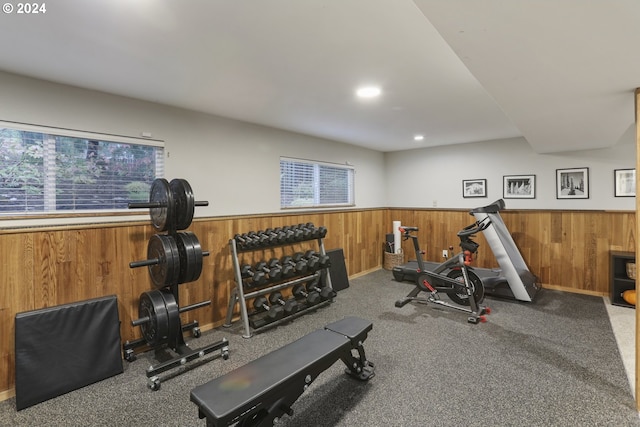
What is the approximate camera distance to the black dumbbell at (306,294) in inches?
153

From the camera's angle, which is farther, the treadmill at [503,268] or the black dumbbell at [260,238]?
the treadmill at [503,268]

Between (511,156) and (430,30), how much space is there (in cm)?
427

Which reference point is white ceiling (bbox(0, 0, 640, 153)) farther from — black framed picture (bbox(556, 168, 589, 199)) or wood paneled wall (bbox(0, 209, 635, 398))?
black framed picture (bbox(556, 168, 589, 199))

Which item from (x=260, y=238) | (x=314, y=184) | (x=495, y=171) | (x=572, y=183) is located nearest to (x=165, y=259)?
(x=260, y=238)

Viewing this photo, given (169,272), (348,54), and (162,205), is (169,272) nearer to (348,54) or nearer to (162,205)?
(162,205)

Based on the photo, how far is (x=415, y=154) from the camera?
638 cm

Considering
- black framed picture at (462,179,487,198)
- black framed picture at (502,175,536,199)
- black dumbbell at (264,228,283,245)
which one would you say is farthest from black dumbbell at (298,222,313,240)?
black framed picture at (502,175,536,199)

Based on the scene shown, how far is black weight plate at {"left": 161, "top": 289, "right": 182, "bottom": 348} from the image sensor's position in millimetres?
2617

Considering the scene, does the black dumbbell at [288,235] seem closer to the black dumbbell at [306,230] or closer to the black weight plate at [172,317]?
the black dumbbell at [306,230]

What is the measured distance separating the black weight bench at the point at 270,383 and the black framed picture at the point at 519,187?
433 centimetres

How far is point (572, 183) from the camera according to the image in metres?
4.75

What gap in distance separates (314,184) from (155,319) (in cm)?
328

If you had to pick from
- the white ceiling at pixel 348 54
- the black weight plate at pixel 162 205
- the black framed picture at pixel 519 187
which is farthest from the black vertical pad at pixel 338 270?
the black framed picture at pixel 519 187

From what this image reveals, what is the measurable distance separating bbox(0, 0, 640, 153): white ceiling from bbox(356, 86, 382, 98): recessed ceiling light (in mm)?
82
